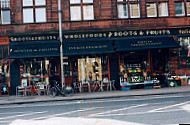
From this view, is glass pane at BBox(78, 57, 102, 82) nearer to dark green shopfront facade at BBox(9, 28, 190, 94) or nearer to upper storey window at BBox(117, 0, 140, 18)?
dark green shopfront facade at BBox(9, 28, 190, 94)

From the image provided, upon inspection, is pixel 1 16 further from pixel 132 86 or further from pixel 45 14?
pixel 132 86

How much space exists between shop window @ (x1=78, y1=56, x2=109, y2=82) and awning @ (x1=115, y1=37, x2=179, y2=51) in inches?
70.8

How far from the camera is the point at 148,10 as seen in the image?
1906 cm

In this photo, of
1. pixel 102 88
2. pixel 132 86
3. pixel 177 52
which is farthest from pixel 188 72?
pixel 102 88

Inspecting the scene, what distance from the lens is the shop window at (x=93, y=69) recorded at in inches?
715

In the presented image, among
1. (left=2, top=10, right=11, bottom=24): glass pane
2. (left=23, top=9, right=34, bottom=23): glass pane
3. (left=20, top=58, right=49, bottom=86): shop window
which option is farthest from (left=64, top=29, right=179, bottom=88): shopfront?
(left=2, top=10, right=11, bottom=24): glass pane

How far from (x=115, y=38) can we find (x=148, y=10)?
399cm

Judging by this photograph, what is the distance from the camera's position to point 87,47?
17.3 m

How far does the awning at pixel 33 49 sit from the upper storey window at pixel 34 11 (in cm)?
218

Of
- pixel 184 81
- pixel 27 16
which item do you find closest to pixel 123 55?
pixel 184 81

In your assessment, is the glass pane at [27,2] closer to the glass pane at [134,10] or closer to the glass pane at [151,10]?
the glass pane at [134,10]

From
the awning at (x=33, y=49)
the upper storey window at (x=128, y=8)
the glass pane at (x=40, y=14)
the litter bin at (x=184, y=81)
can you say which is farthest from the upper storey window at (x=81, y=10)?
the litter bin at (x=184, y=81)

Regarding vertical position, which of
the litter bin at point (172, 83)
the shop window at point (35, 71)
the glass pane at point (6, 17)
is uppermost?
the glass pane at point (6, 17)

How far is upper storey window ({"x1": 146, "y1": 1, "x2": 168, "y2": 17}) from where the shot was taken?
1905 centimetres
